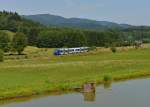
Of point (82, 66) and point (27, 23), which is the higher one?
point (27, 23)

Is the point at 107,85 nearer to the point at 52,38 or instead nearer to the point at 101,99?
the point at 101,99

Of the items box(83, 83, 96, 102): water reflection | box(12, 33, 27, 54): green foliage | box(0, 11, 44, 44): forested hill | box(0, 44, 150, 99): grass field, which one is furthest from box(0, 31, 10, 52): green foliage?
box(83, 83, 96, 102): water reflection

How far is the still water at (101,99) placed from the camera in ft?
99.8

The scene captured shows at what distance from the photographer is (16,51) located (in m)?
118

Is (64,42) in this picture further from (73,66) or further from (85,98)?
(85,98)

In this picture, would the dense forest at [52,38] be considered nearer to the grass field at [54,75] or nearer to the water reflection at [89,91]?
the grass field at [54,75]

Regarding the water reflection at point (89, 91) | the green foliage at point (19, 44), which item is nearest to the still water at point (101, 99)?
the water reflection at point (89, 91)

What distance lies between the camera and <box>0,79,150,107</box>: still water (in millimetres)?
30422

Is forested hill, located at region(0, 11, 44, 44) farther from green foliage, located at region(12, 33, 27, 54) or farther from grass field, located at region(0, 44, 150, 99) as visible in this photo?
grass field, located at region(0, 44, 150, 99)

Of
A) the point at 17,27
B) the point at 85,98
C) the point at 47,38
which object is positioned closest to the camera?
the point at 85,98

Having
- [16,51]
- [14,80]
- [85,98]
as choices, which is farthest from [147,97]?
[16,51]

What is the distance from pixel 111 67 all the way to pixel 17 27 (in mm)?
122463

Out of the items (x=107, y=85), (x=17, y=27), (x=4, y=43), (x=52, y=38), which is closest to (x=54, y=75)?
(x=107, y=85)

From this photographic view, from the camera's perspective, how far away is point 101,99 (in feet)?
108
